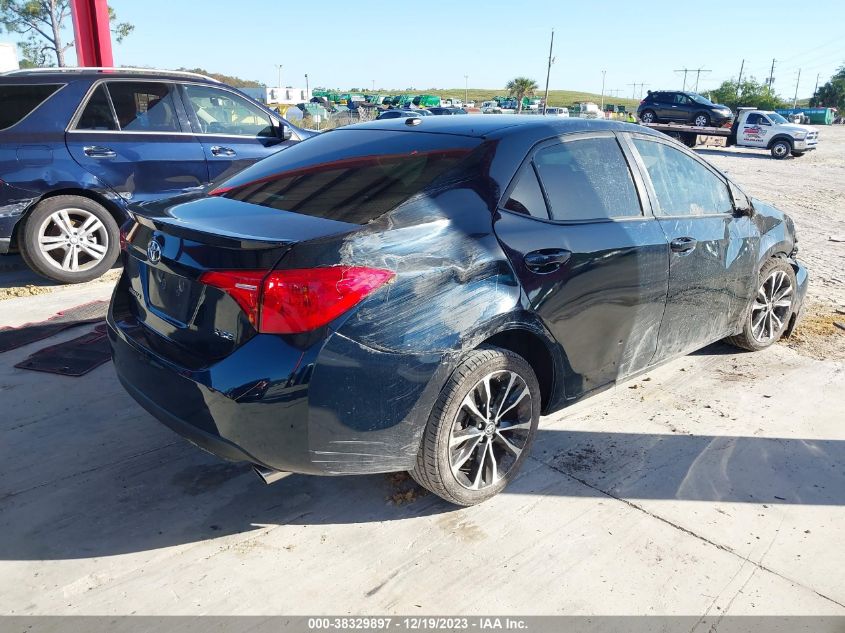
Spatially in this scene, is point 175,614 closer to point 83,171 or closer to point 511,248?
point 511,248

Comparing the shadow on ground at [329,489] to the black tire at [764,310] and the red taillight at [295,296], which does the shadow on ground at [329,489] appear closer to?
the red taillight at [295,296]

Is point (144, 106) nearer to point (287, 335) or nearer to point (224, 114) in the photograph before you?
point (224, 114)

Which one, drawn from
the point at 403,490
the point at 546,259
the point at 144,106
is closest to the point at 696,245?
the point at 546,259

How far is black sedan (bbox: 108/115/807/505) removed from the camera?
2375 mm

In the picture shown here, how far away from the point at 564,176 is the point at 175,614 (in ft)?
8.26

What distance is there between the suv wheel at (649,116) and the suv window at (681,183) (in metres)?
30.9

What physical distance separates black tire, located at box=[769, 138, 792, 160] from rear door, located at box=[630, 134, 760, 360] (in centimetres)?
2795

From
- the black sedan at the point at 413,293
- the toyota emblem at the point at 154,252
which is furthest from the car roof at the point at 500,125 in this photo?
the toyota emblem at the point at 154,252

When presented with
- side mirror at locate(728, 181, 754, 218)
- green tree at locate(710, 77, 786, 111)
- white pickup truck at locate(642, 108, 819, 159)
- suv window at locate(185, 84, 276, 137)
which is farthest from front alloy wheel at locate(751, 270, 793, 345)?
green tree at locate(710, 77, 786, 111)

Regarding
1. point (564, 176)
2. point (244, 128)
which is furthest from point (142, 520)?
point (244, 128)

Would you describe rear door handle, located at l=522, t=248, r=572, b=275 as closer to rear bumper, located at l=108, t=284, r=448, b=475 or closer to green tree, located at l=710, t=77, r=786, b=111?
rear bumper, located at l=108, t=284, r=448, b=475

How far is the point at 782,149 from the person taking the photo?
28.3m

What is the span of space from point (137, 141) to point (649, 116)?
31.0 m
